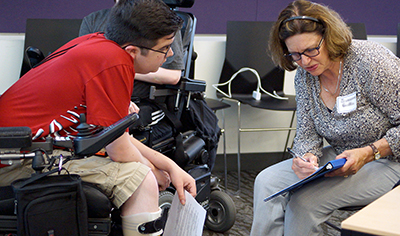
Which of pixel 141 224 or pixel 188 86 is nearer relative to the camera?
pixel 141 224

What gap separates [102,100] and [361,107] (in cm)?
96

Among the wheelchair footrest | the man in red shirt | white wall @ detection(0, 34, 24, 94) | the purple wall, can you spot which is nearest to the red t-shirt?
the man in red shirt

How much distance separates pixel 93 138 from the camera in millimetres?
910

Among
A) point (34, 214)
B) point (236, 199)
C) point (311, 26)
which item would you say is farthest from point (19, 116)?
point (236, 199)

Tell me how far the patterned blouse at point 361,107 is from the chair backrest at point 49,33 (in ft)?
5.96

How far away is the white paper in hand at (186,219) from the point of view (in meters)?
1.17

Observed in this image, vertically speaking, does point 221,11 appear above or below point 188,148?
above

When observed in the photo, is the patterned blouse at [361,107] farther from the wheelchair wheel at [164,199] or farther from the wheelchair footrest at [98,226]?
the wheelchair footrest at [98,226]

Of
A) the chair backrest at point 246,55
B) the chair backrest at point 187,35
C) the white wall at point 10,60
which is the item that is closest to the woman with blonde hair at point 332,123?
the chair backrest at point 187,35

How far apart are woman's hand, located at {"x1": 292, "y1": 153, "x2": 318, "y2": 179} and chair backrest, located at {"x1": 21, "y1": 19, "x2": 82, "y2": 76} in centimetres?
191

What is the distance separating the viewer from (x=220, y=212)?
6.82 feet

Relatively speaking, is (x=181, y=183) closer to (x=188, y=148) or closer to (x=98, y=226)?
(x=98, y=226)

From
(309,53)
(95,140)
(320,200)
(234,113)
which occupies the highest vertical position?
(309,53)

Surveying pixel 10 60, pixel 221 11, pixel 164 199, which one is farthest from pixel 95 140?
pixel 221 11
